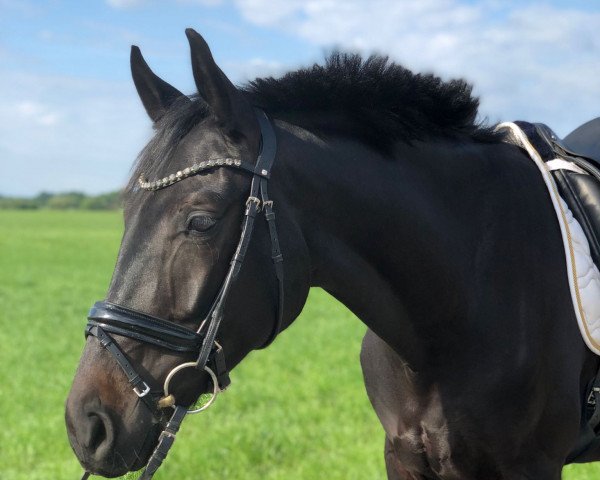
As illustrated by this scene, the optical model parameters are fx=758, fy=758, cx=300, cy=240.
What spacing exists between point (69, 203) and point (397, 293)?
371ft

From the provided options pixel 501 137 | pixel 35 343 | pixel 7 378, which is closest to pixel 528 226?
pixel 501 137

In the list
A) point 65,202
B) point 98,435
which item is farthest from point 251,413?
point 65,202

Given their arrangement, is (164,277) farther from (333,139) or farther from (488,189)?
(488,189)

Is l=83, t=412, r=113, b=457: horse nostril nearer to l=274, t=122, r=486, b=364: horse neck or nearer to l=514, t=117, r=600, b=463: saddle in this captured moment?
l=274, t=122, r=486, b=364: horse neck

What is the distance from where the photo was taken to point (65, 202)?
11100 cm

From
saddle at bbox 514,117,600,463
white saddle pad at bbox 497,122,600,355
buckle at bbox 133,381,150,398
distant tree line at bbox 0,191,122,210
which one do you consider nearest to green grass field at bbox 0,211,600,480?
saddle at bbox 514,117,600,463

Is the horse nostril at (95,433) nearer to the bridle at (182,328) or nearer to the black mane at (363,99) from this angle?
the bridle at (182,328)

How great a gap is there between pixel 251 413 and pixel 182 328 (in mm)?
6591

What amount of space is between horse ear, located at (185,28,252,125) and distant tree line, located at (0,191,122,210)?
102329 mm

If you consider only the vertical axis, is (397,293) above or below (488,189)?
below

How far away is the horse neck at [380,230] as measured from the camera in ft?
8.60

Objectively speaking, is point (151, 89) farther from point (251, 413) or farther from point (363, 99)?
point (251, 413)

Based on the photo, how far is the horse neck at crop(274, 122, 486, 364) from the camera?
262 centimetres

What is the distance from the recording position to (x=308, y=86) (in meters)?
2.76
